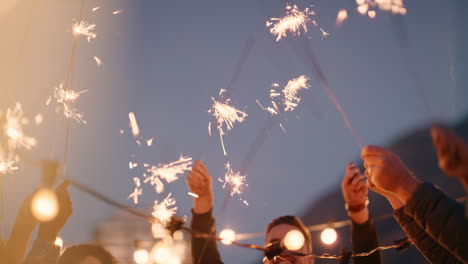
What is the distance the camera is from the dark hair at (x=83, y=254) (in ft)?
11.5

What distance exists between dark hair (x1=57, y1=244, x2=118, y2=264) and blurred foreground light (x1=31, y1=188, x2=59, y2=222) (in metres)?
0.69

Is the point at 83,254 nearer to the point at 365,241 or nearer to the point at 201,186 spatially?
the point at 201,186

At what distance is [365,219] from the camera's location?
2.89 meters

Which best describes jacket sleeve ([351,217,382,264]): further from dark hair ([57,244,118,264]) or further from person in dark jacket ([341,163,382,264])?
dark hair ([57,244,118,264])

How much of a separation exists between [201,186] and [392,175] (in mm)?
1471

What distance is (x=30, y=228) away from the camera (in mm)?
2873

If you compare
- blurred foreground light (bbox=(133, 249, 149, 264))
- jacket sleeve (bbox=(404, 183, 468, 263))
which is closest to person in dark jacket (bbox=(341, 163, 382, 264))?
jacket sleeve (bbox=(404, 183, 468, 263))

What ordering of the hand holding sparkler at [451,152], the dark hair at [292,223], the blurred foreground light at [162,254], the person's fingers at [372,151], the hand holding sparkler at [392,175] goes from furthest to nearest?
the blurred foreground light at [162,254], the dark hair at [292,223], the person's fingers at [372,151], the hand holding sparkler at [392,175], the hand holding sparkler at [451,152]

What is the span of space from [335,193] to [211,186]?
2975 centimetres

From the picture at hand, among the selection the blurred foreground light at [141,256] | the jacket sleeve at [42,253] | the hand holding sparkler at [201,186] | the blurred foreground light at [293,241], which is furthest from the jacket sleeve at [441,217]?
the blurred foreground light at [141,256]

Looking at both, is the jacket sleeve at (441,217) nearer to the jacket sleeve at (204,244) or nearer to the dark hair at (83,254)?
the jacket sleeve at (204,244)

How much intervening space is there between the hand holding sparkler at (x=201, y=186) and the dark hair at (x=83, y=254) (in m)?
1.22

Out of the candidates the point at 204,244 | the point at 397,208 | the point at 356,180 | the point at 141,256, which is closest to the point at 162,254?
the point at 204,244

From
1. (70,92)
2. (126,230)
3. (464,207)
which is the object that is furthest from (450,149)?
(126,230)
